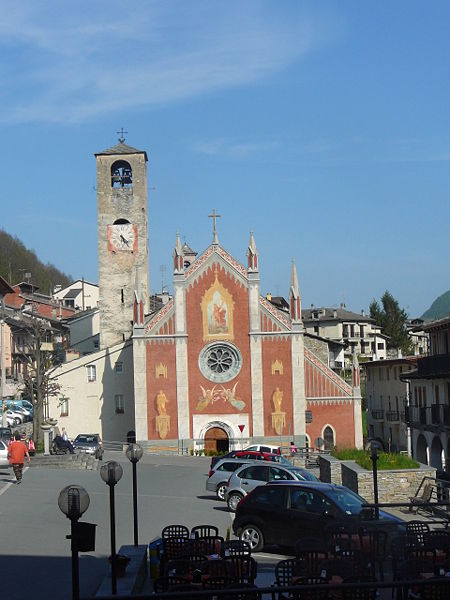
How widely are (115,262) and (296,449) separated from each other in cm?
2026

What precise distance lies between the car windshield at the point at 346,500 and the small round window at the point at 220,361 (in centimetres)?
3920

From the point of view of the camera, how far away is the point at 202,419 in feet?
192

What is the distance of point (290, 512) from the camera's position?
19016mm

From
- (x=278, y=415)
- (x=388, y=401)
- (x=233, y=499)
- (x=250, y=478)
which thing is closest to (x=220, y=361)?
(x=278, y=415)

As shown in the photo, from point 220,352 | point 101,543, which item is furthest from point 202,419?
point 101,543

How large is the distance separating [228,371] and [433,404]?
1477cm

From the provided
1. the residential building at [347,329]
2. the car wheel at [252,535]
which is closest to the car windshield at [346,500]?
the car wheel at [252,535]

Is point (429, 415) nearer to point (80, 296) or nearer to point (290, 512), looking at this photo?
point (290, 512)

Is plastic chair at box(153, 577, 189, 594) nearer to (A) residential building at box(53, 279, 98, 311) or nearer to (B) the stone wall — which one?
(B) the stone wall

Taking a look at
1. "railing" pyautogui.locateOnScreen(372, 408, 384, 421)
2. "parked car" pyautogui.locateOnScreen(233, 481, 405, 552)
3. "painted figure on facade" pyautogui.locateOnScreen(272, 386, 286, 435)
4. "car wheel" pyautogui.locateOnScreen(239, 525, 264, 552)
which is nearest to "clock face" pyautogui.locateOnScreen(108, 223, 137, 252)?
"painted figure on facade" pyautogui.locateOnScreen(272, 386, 286, 435)

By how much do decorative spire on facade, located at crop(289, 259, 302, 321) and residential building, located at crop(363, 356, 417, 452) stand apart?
8.68m

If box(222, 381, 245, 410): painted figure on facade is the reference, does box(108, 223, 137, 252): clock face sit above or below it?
above

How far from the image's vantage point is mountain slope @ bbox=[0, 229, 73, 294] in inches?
5197

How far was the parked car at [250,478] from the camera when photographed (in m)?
26.8
